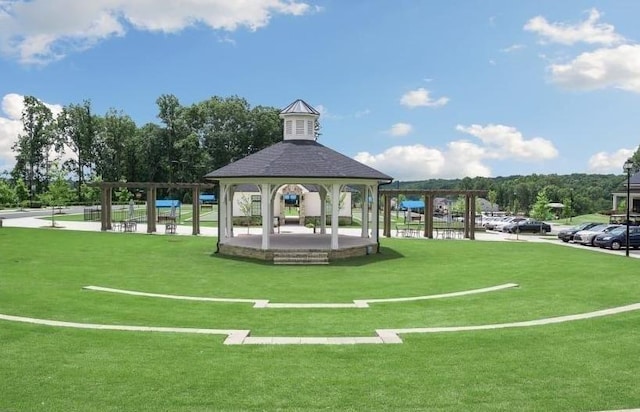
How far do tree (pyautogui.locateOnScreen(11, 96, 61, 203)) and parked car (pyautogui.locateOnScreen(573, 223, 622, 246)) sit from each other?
77.8 m

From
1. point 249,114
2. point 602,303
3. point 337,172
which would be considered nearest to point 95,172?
point 249,114

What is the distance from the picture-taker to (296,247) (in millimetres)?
23984

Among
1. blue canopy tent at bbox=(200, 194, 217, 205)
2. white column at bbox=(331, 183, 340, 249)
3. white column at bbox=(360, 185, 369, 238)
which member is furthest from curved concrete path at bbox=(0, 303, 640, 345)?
blue canopy tent at bbox=(200, 194, 217, 205)

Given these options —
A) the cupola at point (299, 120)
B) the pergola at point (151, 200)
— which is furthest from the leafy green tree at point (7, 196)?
the cupola at point (299, 120)

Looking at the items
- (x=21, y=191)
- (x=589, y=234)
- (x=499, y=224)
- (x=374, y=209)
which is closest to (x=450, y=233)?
(x=589, y=234)

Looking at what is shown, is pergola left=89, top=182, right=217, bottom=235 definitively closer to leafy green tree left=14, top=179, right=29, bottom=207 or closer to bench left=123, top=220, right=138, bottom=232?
bench left=123, top=220, right=138, bottom=232

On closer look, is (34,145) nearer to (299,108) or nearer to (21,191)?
(21,191)

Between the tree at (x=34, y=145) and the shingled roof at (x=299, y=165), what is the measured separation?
7000cm

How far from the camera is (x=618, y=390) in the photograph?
22.8ft

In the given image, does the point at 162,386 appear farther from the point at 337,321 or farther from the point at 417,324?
the point at 417,324

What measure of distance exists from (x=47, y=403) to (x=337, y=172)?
17.9 m

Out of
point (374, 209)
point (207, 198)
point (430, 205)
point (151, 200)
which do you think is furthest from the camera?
point (207, 198)

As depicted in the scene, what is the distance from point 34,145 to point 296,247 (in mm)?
74273

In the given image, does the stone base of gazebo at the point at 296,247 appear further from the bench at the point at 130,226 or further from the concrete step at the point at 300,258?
the bench at the point at 130,226
